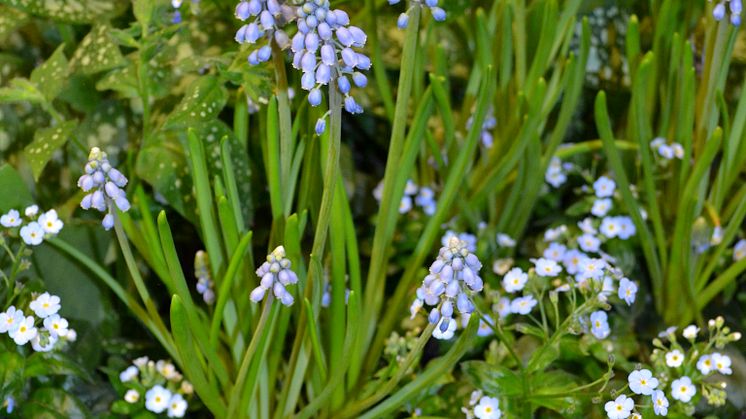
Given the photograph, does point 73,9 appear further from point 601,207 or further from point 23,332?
point 601,207

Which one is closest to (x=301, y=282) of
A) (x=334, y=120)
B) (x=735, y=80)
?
(x=334, y=120)

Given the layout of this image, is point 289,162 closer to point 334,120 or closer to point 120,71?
point 334,120

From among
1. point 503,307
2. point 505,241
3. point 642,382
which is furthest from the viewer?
point 505,241

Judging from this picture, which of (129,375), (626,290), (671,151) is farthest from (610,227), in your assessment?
(129,375)

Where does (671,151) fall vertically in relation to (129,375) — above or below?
above

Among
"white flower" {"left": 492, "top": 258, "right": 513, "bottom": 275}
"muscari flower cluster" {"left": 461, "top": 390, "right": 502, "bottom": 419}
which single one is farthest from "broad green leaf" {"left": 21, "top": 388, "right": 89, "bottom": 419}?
"white flower" {"left": 492, "top": 258, "right": 513, "bottom": 275}

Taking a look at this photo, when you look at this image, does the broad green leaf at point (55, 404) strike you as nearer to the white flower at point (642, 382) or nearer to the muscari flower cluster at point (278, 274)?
the muscari flower cluster at point (278, 274)
